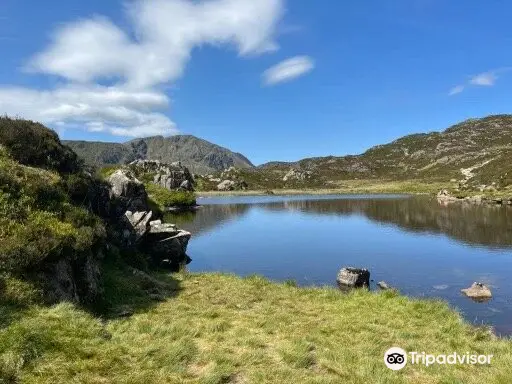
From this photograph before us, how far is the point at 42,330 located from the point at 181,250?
25.3 meters

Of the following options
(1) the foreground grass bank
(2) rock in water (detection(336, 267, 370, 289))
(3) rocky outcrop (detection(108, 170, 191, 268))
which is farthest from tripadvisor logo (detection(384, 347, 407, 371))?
(3) rocky outcrop (detection(108, 170, 191, 268))

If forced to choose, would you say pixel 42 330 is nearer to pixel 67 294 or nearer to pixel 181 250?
pixel 67 294

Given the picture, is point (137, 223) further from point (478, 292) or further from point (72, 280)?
point (478, 292)

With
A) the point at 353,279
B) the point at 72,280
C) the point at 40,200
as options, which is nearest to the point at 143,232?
the point at 40,200

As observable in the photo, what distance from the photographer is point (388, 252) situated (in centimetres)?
4797

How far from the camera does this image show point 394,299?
23.8 m

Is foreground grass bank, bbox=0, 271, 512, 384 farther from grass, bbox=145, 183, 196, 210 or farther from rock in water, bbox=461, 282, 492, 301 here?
grass, bbox=145, 183, 196, 210

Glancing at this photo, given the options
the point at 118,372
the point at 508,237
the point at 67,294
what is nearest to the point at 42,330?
the point at 118,372

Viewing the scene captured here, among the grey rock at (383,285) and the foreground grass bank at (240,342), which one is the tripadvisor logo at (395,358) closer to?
the foreground grass bank at (240,342)

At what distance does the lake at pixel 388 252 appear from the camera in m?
32.9

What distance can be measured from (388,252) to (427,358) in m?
→ 34.1

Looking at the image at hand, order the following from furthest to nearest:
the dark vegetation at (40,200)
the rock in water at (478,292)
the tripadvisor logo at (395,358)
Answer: the rock in water at (478,292) → the dark vegetation at (40,200) → the tripadvisor logo at (395,358)

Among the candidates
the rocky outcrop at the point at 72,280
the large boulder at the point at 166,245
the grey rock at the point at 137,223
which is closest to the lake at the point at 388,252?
the large boulder at the point at 166,245

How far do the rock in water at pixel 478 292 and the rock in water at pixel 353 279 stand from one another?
682 centimetres
